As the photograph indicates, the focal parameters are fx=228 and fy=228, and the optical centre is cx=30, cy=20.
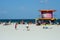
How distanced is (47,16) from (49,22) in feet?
4.44

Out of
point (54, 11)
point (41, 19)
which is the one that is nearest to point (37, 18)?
point (41, 19)

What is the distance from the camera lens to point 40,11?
1716 inches

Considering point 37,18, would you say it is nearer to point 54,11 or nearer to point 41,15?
point 41,15

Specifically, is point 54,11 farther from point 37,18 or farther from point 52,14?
point 37,18

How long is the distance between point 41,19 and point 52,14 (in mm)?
2640

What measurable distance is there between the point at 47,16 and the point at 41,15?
1160 mm

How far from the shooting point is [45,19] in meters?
43.3

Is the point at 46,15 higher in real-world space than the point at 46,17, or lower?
higher

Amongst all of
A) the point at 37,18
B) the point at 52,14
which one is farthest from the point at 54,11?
the point at 37,18

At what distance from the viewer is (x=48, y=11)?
144 ft

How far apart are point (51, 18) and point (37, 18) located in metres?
2.71

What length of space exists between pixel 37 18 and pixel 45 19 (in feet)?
5.17

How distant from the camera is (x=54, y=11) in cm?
4484

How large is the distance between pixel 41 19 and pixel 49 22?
1.64 m
